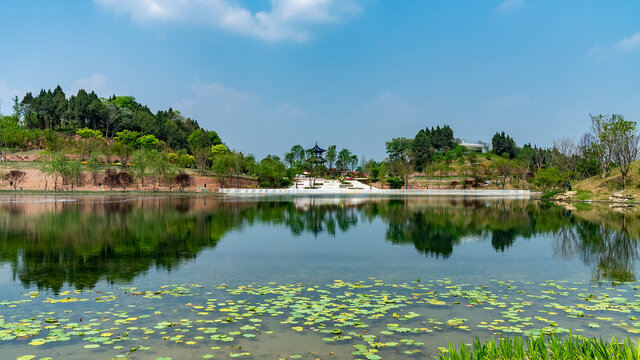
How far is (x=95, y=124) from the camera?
130 meters

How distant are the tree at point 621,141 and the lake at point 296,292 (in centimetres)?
4709

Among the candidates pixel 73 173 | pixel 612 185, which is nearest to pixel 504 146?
pixel 612 185

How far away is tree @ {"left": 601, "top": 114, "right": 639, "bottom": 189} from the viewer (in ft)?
200

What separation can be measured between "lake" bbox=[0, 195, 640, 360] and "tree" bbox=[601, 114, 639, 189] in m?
47.1

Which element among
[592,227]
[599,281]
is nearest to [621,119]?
[592,227]

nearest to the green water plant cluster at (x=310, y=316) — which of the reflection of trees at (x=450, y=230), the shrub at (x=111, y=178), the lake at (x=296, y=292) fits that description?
the lake at (x=296, y=292)

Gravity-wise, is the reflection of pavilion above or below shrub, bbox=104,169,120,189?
above

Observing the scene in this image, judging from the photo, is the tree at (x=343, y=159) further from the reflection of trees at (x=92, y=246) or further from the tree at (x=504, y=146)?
the reflection of trees at (x=92, y=246)

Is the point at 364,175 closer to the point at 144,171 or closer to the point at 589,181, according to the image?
the point at 144,171

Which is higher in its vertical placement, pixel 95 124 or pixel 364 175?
pixel 95 124

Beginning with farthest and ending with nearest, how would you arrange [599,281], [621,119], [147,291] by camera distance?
Answer: [621,119]
[599,281]
[147,291]

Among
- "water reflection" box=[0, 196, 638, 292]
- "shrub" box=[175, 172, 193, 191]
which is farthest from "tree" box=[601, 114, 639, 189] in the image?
"shrub" box=[175, 172, 193, 191]

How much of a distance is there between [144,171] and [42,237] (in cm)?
7480

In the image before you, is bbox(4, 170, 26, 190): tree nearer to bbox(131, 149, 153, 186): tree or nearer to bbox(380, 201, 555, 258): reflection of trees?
bbox(131, 149, 153, 186): tree
